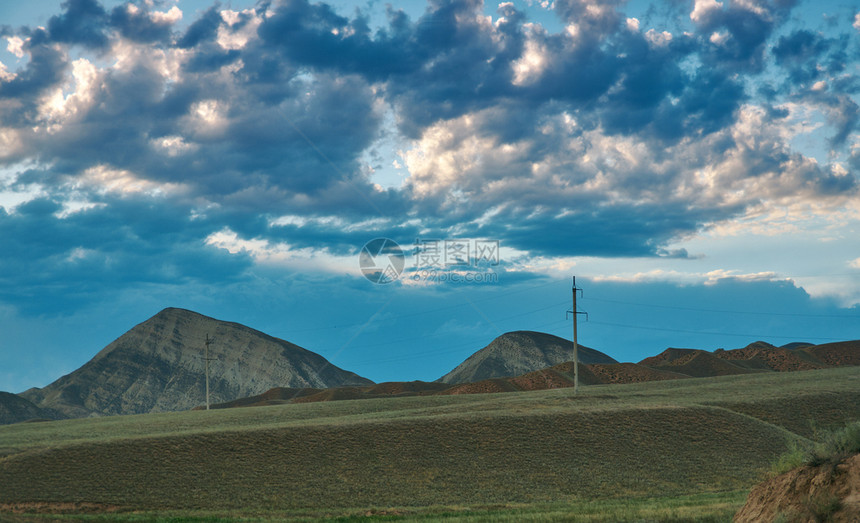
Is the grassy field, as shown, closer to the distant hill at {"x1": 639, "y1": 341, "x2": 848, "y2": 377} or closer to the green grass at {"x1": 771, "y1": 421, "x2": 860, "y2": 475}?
the green grass at {"x1": 771, "y1": 421, "x2": 860, "y2": 475}

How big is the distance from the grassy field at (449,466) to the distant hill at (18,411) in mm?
124333

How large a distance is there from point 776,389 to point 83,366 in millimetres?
194234

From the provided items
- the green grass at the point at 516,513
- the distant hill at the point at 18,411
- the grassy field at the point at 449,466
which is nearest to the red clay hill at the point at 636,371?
the distant hill at the point at 18,411

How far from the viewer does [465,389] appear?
118 m

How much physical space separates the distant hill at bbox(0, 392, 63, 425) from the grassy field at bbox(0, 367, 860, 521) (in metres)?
124

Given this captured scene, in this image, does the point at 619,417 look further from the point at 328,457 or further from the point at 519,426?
the point at 328,457

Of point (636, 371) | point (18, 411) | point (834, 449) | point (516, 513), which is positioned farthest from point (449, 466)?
point (18, 411)

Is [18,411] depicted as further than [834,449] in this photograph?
Yes

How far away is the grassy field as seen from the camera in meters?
32.4

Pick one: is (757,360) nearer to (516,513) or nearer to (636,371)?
(636,371)

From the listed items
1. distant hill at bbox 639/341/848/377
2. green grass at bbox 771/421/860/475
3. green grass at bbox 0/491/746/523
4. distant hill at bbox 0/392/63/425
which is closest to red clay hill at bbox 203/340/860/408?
distant hill at bbox 639/341/848/377

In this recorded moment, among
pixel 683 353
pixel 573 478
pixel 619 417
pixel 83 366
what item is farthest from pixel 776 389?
pixel 83 366

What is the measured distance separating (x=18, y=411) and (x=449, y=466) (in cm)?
16424

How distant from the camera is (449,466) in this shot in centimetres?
4088
